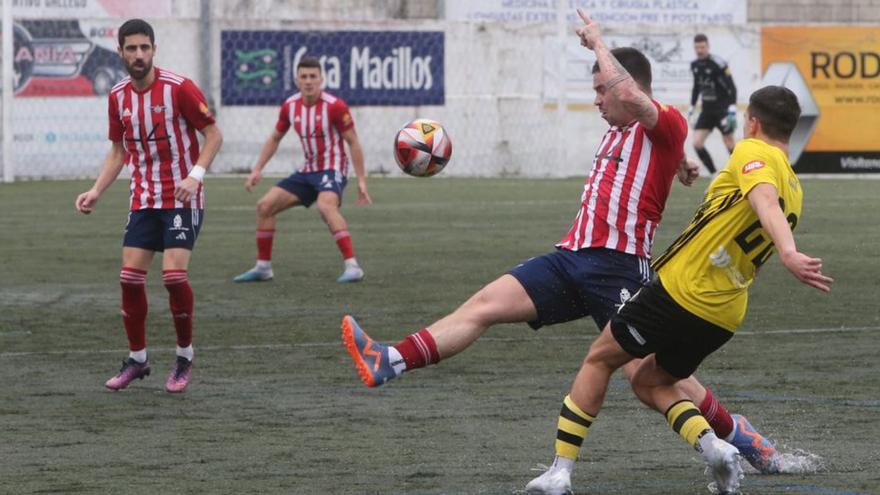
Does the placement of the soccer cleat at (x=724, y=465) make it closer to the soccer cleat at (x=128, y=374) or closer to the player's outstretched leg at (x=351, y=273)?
the soccer cleat at (x=128, y=374)

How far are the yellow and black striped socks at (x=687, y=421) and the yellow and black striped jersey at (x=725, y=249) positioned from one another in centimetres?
39

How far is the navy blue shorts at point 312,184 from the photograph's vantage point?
1518 cm

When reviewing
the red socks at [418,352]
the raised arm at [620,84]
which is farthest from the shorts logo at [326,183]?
the raised arm at [620,84]

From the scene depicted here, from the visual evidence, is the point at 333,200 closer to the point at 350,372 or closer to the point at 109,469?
the point at 350,372

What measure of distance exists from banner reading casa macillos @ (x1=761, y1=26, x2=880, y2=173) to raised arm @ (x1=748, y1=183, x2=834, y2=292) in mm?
24263

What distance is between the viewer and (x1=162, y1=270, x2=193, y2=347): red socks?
9.35 m

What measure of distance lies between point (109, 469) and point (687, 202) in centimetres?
1756

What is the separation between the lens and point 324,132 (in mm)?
15273

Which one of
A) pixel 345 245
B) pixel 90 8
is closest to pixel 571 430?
pixel 345 245

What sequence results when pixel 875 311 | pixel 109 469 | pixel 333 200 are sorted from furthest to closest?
pixel 333 200 < pixel 875 311 < pixel 109 469

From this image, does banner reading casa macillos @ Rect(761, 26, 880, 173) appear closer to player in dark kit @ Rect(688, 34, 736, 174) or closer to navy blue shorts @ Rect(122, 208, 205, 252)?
player in dark kit @ Rect(688, 34, 736, 174)

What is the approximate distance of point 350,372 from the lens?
9.73m

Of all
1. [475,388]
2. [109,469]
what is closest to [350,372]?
[475,388]

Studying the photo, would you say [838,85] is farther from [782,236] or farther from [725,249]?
[782,236]
